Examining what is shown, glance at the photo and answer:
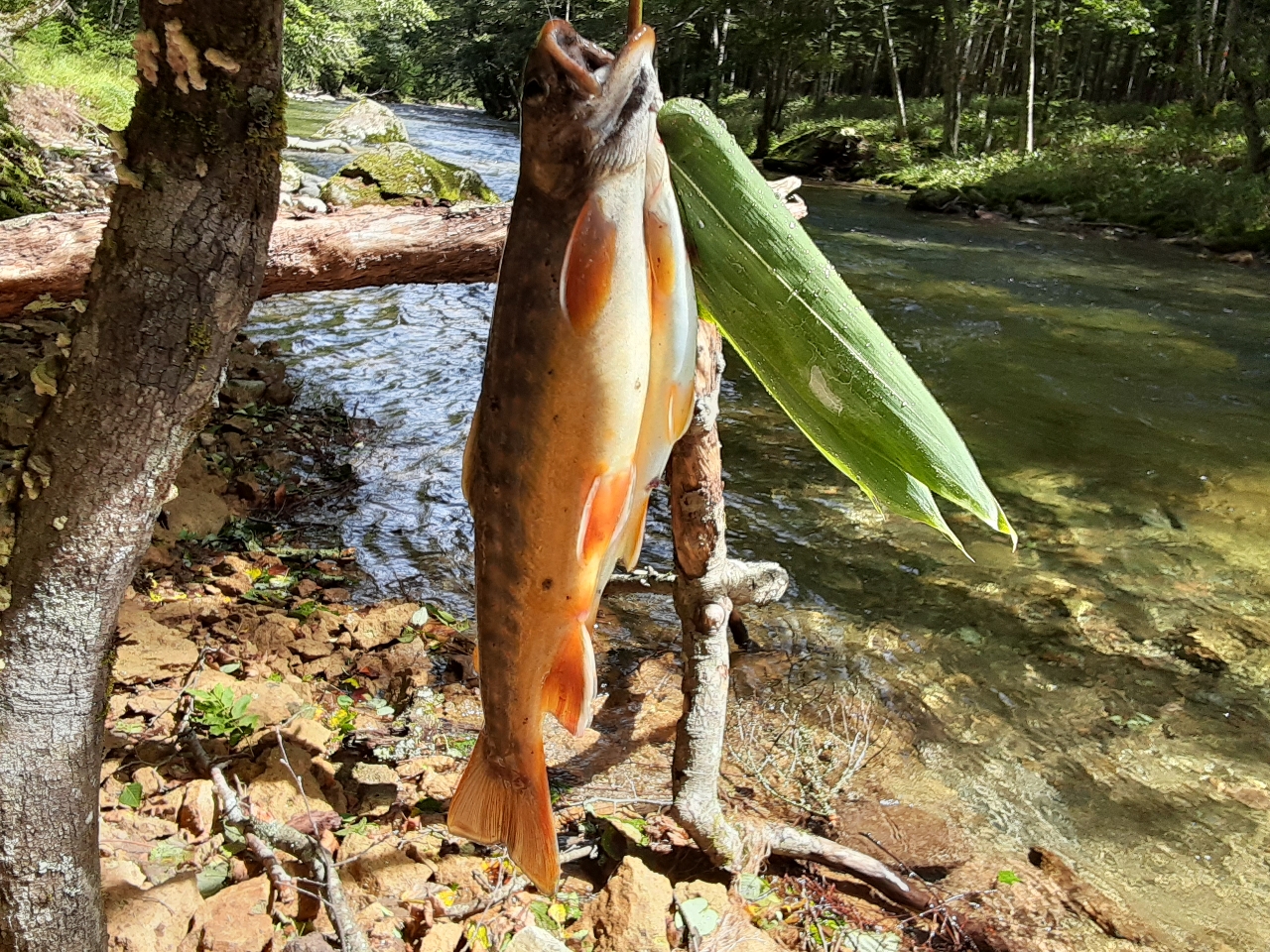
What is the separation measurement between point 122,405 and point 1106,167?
2451cm

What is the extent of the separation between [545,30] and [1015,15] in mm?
33722

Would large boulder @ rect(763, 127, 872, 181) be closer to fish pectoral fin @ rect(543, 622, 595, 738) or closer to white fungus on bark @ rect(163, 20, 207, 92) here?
white fungus on bark @ rect(163, 20, 207, 92)

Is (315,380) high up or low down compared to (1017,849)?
up

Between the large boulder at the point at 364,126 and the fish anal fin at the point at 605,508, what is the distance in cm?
2218

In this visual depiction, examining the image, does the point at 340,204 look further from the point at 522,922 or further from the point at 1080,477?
the point at 522,922

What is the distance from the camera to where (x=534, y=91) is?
747 mm

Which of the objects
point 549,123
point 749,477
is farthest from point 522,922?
point 749,477

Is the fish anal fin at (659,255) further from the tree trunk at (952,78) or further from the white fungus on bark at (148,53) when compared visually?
the tree trunk at (952,78)

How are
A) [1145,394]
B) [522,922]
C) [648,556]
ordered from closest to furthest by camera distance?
[522,922] → [648,556] → [1145,394]

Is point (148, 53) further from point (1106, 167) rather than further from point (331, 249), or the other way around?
point (1106, 167)

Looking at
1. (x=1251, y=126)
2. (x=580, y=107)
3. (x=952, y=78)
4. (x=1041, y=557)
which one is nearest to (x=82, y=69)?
(x=1041, y=557)

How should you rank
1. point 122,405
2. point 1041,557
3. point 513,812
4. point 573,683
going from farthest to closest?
point 1041,557 → point 122,405 → point 513,812 → point 573,683

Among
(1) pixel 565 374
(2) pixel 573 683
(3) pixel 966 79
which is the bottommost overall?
(2) pixel 573 683

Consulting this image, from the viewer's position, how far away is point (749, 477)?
671cm
